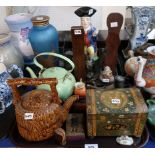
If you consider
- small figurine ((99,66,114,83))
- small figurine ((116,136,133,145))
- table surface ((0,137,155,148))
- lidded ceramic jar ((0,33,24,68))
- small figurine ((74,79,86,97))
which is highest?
lidded ceramic jar ((0,33,24,68))

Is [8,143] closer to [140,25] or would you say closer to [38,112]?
[38,112]

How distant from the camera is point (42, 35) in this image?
2.86ft

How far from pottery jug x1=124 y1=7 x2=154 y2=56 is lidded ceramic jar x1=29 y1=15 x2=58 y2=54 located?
34 cm

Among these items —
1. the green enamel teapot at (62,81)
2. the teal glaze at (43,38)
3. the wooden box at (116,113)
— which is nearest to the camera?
the wooden box at (116,113)

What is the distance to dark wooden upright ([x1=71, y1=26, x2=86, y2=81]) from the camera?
0.77 metres

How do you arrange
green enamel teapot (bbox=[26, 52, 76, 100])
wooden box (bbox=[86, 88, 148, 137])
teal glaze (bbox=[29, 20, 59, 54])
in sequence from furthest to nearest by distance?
teal glaze (bbox=[29, 20, 59, 54]) < green enamel teapot (bbox=[26, 52, 76, 100]) < wooden box (bbox=[86, 88, 148, 137])

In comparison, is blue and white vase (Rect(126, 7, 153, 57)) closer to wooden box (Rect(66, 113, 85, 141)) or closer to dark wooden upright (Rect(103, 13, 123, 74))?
dark wooden upright (Rect(103, 13, 123, 74))

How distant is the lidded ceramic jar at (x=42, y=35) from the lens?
0.86 metres

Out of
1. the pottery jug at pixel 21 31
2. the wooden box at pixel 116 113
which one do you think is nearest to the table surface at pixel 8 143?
the wooden box at pixel 116 113

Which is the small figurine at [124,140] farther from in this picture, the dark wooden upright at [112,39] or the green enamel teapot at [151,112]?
the dark wooden upright at [112,39]

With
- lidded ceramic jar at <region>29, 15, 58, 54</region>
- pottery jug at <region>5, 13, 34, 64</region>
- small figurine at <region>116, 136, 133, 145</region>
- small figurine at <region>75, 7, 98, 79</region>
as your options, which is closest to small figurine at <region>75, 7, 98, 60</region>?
small figurine at <region>75, 7, 98, 79</region>

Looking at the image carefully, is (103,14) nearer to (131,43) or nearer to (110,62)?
(131,43)
